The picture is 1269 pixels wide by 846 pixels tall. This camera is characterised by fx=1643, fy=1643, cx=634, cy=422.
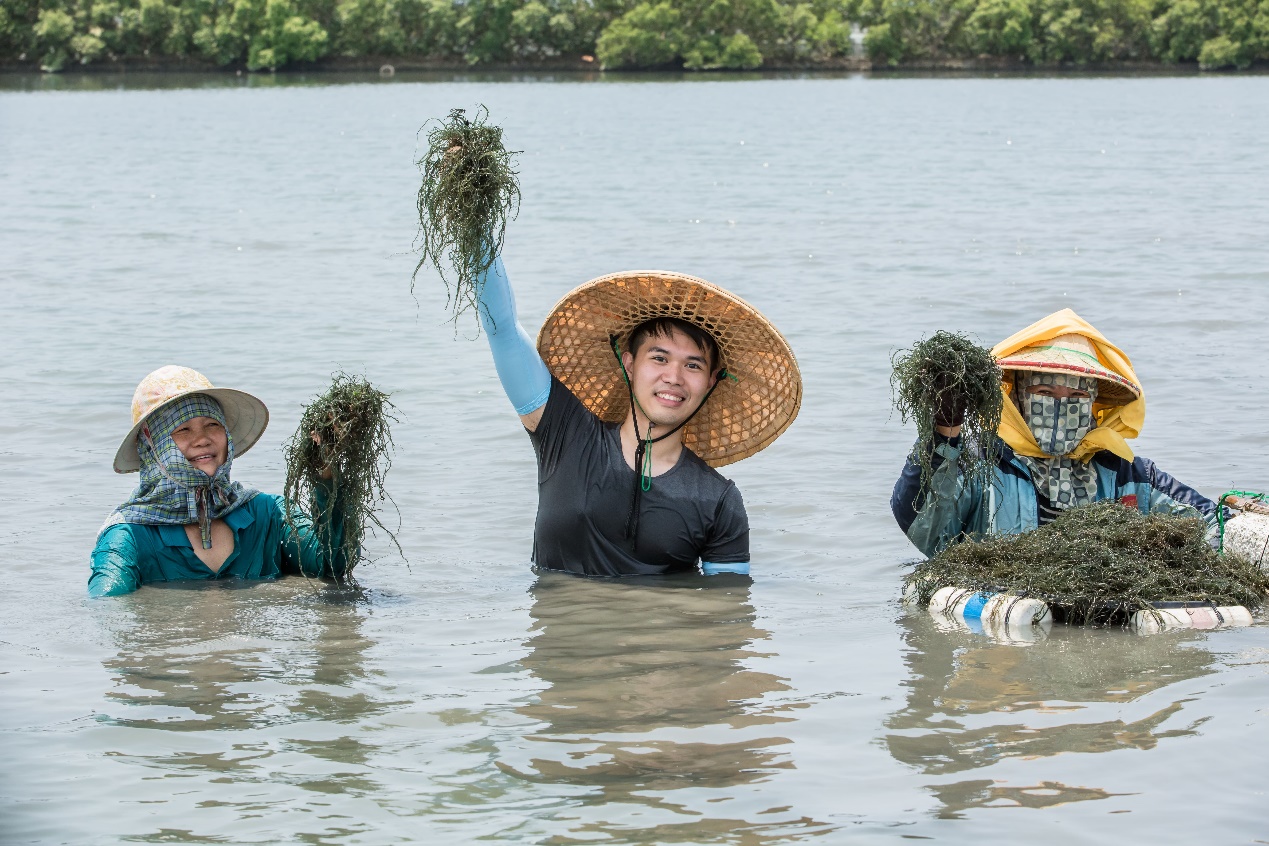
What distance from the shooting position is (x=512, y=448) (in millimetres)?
8945

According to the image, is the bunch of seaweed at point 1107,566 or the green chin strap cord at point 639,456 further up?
the green chin strap cord at point 639,456

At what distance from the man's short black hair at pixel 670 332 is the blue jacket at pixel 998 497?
0.76 m

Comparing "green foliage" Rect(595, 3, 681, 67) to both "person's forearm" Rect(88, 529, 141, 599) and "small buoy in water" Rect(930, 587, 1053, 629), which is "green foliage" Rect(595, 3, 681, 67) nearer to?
"person's forearm" Rect(88, 529, 141, 599)

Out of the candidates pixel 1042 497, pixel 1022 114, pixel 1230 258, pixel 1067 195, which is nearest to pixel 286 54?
pixel 1022 114

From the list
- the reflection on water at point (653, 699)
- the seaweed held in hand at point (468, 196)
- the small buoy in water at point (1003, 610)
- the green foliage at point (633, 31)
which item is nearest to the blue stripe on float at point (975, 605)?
the small buoy in water at point (1003, 610)

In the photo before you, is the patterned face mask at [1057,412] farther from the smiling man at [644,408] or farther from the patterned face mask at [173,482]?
the patterned face mask at [173,482]

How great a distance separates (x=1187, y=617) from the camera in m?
5.03

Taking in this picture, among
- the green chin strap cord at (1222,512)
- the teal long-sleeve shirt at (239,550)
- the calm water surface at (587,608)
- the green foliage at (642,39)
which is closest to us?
the calm water surface at (587,608)

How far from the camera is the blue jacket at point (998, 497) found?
523cm

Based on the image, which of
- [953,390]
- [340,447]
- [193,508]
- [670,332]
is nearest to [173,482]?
[193,508]

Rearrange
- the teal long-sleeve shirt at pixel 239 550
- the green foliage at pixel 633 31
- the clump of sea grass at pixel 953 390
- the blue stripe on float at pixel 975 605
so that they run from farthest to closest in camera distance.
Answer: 1. the green foliage at pixel 633 31
2. the teal long-sleeve shirt at pixel 239 550
3. the blue stripe on float at pixel 975 605
4. the clump of sea grass at pixel 953 390

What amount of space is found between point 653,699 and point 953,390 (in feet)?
4.32

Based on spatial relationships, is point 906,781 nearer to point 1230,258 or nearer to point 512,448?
point 512,448

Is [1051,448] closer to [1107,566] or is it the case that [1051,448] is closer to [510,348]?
[1107,566]
